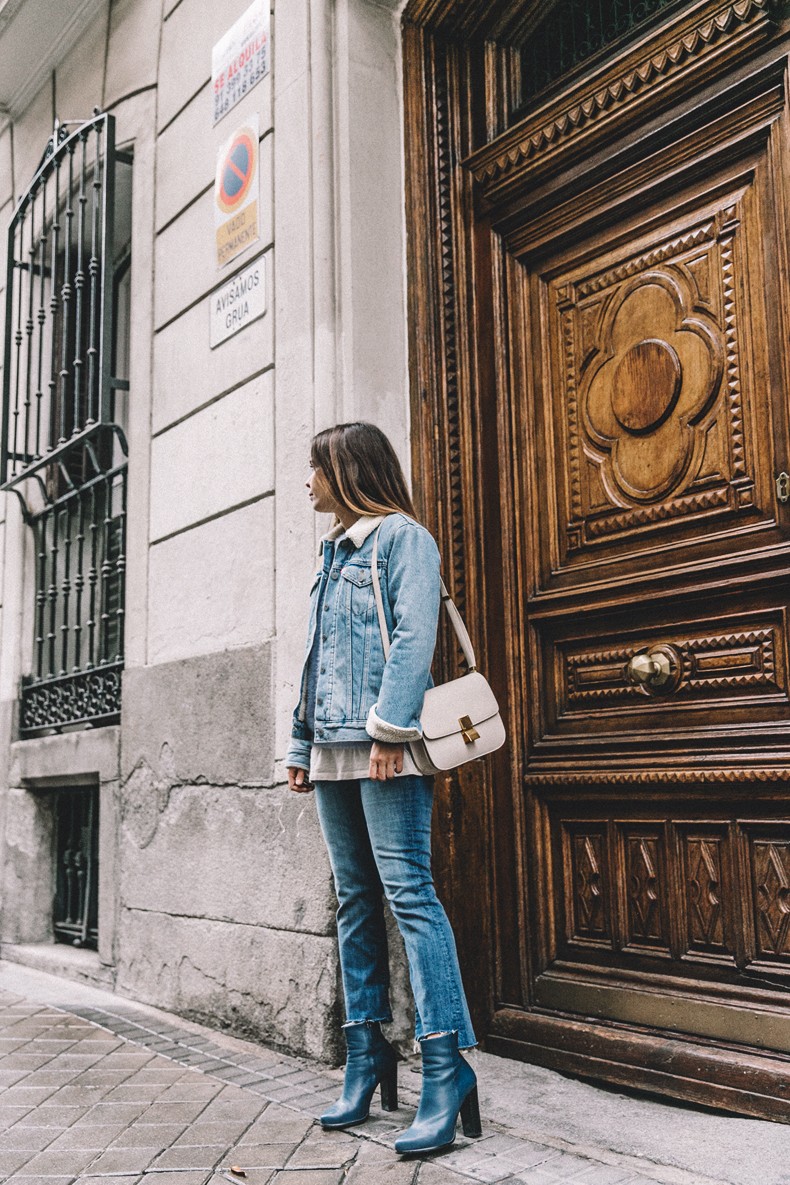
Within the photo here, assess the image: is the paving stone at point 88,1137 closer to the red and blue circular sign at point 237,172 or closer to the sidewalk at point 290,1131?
the sidewalk at point 290,1131

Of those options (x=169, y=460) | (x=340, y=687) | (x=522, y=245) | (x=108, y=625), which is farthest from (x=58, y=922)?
(x=522, y=245)

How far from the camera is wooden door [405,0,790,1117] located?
306cm

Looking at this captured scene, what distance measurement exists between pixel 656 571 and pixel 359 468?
910mm

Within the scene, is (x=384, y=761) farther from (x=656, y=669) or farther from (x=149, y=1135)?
(x=149, y=1135)

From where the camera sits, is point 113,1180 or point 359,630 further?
point 359,630

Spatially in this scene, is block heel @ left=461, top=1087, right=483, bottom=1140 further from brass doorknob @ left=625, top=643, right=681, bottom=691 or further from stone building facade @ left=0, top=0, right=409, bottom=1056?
brass doorknob @ left=625, top=643, right=681, bottom=691

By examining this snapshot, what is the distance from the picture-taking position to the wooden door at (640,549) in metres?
3.06

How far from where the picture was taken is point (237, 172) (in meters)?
4.67

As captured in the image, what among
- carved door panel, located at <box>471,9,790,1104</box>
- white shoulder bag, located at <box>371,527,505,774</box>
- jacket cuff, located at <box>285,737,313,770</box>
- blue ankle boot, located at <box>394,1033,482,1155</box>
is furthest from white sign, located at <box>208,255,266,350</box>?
blue ankle boot, located at <box>394,1033,482,1155</box>

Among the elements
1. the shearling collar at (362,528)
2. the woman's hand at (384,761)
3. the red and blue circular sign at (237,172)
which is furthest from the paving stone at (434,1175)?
the red and blue circular sign at (237,172)

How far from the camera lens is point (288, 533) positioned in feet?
13.6

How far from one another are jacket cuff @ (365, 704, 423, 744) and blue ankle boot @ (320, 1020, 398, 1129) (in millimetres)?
819

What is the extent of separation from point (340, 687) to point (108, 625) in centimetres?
312

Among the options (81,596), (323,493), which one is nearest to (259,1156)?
(323,493)
